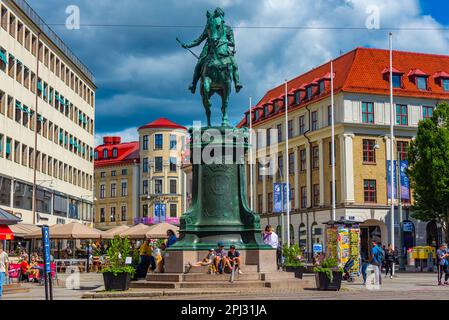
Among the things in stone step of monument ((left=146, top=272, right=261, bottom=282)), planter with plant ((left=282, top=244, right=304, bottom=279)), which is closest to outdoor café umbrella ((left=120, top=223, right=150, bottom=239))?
planter with plant ((left=282, top=244, right=304, bottom=279))

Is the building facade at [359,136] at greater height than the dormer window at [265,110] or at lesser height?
lesser

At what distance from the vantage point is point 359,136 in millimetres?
66625

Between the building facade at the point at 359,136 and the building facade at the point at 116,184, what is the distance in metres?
43.0

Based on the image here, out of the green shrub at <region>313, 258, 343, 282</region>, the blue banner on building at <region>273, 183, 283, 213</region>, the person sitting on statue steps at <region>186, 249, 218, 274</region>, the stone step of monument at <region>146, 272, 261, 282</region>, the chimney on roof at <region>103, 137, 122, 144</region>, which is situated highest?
the chimney on roof at <region>103, 137, 122, 144</region>

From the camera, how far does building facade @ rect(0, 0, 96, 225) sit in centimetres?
5123

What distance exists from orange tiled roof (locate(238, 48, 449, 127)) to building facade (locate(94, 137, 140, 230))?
45.2 metres

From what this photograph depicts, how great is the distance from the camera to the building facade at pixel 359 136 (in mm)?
65750

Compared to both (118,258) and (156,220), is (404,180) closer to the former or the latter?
(118,258)

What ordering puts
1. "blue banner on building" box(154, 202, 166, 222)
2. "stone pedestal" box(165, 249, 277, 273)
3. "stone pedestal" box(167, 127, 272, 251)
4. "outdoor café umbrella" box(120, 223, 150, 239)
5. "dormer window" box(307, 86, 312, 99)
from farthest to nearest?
"blue banner on building" box(154, 202, 166, 222) < "dormer window" box(307, 86, 312, 99) < "outdoor café umbrella" box(120, 223, 150, 239) < "stone pedestal" box(167, 127, 272, 251) < "stone pedestal" box(165, 249, 277, 273)

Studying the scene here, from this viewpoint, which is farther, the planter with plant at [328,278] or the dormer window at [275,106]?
the dormer window at [275,106]

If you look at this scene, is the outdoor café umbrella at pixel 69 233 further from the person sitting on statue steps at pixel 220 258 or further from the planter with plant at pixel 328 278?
the planter with plant at pixel 328 278

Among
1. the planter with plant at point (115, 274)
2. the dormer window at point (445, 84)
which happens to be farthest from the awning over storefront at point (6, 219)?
the dormer window at point (445, 84)

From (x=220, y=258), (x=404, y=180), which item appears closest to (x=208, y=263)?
(x=220, y=258)

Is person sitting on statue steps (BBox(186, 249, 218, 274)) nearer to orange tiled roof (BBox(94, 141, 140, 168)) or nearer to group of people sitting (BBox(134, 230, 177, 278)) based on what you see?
group of people sitting (BBox(134, 230, 177, 278))
